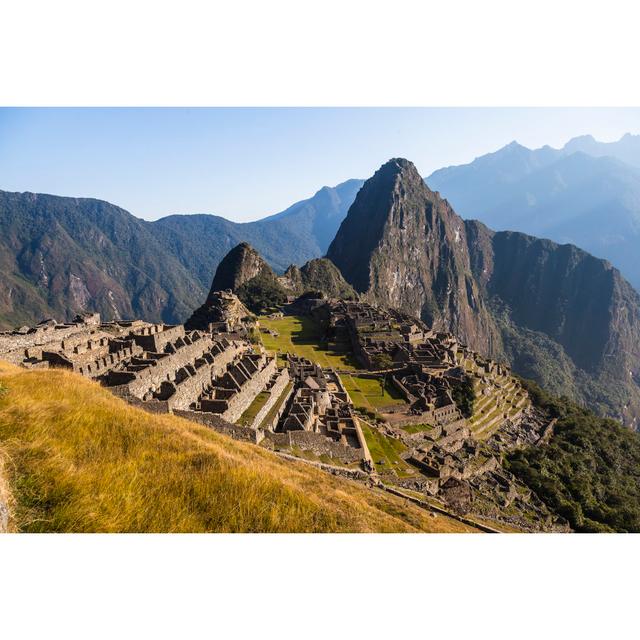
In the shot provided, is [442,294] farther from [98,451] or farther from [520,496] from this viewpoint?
[98,451]

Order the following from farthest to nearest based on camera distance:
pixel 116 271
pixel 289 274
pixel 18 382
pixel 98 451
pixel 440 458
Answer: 1. pixel 116 271
2. pixel 289 274
3. pixel 440 458
4. pixel 18 382
5. pixel 98 451

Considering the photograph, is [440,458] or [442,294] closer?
[440,458]

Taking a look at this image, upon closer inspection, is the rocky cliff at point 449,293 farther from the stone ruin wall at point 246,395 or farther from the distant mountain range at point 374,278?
the stone ruin wall at point 246,395

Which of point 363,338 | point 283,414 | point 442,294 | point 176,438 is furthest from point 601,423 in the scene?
point 442,294

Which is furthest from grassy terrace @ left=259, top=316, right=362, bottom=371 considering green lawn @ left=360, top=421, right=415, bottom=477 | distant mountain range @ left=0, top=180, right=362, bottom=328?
distant mountain range @ left=0, top=180, right=362, bottom=328

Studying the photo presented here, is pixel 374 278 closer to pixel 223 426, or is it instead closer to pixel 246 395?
pixel 246 395

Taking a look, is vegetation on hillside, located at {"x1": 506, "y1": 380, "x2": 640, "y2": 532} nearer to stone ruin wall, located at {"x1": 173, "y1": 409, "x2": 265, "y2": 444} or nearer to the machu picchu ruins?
the machu picchu ruins

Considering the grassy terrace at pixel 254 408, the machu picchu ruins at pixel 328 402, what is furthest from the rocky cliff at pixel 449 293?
the grassy terrace at pixel 254 408
